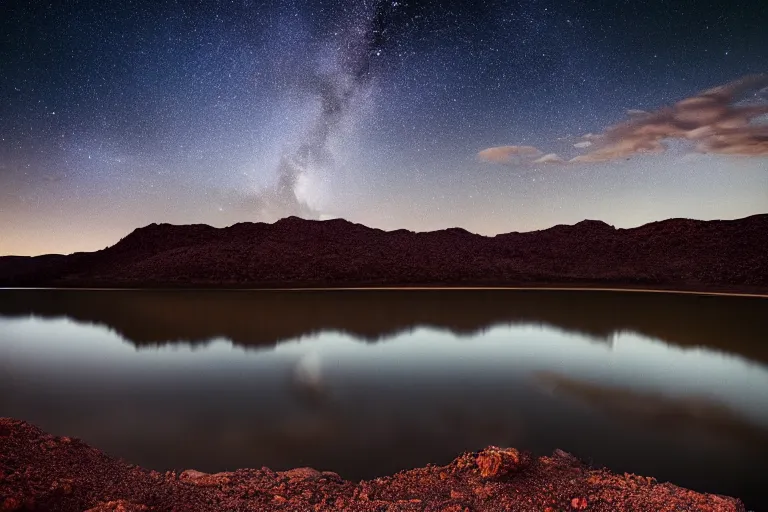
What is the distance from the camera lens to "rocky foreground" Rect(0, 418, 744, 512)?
163 inches

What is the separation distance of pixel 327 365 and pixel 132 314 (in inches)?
705

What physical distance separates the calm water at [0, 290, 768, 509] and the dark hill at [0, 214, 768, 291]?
88.8 feet

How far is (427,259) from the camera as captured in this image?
2333 inches

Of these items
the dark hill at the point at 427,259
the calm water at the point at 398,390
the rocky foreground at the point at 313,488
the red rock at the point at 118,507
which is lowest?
the calm water at the point at 398,390

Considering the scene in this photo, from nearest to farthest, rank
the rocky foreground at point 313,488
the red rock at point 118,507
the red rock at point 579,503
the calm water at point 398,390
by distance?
the red rock at point 118,507, the rocky foreground at point 313,488, the red rock at point 579,503, the calm water at point 398,390

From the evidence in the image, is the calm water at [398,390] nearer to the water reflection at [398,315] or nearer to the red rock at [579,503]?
the water reflection at [398,315]

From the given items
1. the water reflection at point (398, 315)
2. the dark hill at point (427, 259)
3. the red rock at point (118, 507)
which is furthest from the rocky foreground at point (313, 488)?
the dark hill at point (427, 259)

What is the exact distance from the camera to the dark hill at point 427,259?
1911 inches

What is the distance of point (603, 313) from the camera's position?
24531 mm


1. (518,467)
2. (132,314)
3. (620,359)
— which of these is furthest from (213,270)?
(518,467)

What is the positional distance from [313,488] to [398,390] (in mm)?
5664

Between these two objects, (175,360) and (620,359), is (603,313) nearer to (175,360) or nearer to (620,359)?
(620,359)

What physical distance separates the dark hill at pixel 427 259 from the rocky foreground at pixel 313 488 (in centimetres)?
4076

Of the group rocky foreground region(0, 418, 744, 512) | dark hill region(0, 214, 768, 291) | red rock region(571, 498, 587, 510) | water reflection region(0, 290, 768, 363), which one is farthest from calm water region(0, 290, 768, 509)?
dark hill region(0, 214, 768, 291)
